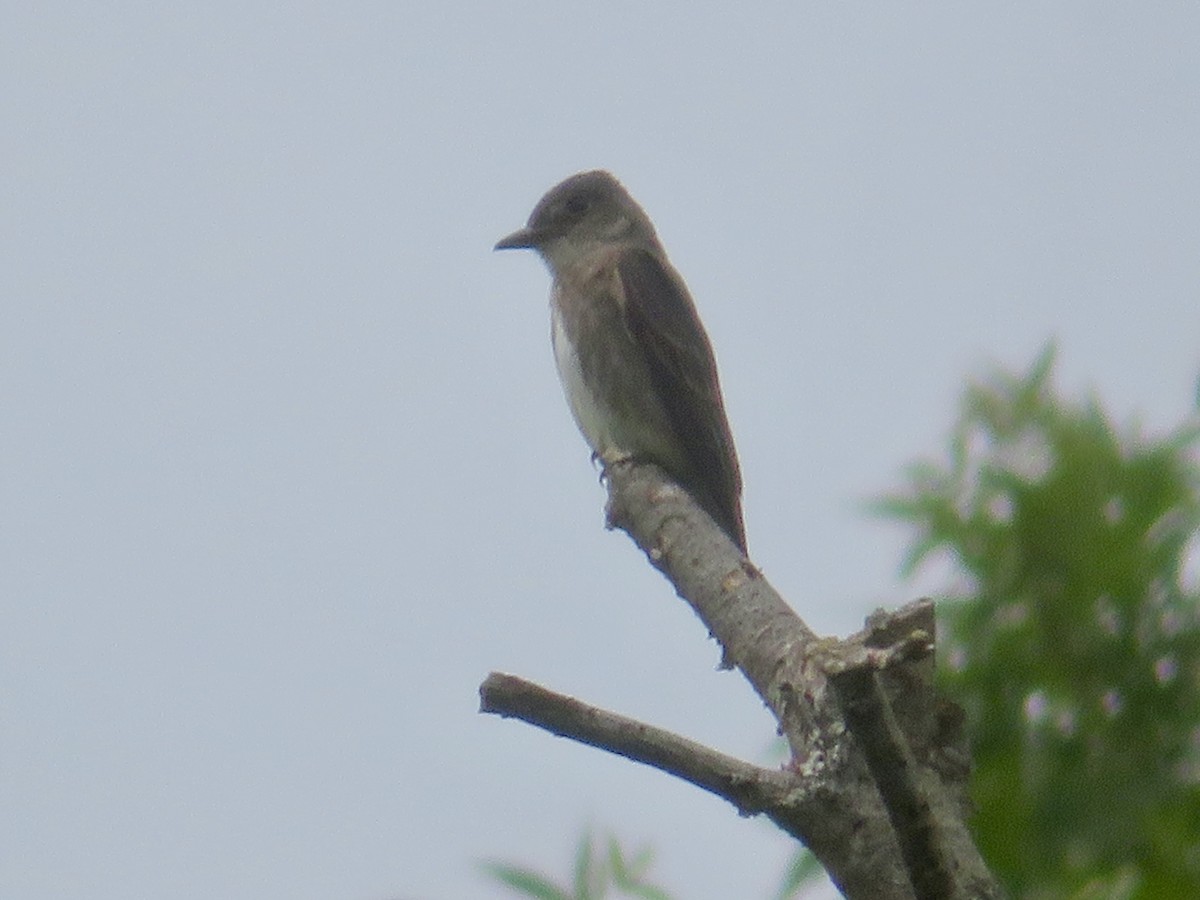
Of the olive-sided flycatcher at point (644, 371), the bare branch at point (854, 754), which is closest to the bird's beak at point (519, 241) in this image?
the olive-sided flycatcher at point (644, 371)

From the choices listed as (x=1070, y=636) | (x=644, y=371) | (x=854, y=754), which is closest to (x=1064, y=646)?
(x=1070, y=636)

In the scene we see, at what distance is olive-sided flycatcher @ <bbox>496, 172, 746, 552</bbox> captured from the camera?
698cm

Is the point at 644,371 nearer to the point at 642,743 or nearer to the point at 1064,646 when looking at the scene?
the point at 1064,646

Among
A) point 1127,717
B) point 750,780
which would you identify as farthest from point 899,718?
point 1127,717

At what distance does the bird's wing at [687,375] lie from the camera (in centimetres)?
697

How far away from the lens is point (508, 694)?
2525 mm

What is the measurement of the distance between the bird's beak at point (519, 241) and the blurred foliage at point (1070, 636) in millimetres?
2978

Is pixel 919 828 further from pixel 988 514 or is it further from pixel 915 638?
pixel 988 514

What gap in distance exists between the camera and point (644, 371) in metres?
7.11

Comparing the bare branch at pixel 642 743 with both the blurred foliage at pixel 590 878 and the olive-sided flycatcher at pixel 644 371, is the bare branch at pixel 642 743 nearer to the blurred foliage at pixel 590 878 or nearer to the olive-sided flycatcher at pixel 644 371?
the blurred foliage at pixel 590 878

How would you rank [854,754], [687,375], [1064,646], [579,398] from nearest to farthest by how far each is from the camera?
[854,754], [1064,646], [579,398], [687,375]

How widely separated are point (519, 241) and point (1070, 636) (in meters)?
4.05

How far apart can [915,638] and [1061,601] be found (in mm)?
2350

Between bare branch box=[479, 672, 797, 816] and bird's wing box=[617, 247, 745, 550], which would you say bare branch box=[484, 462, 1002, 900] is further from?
bird's wing box=[617, 247, 745, 550]
